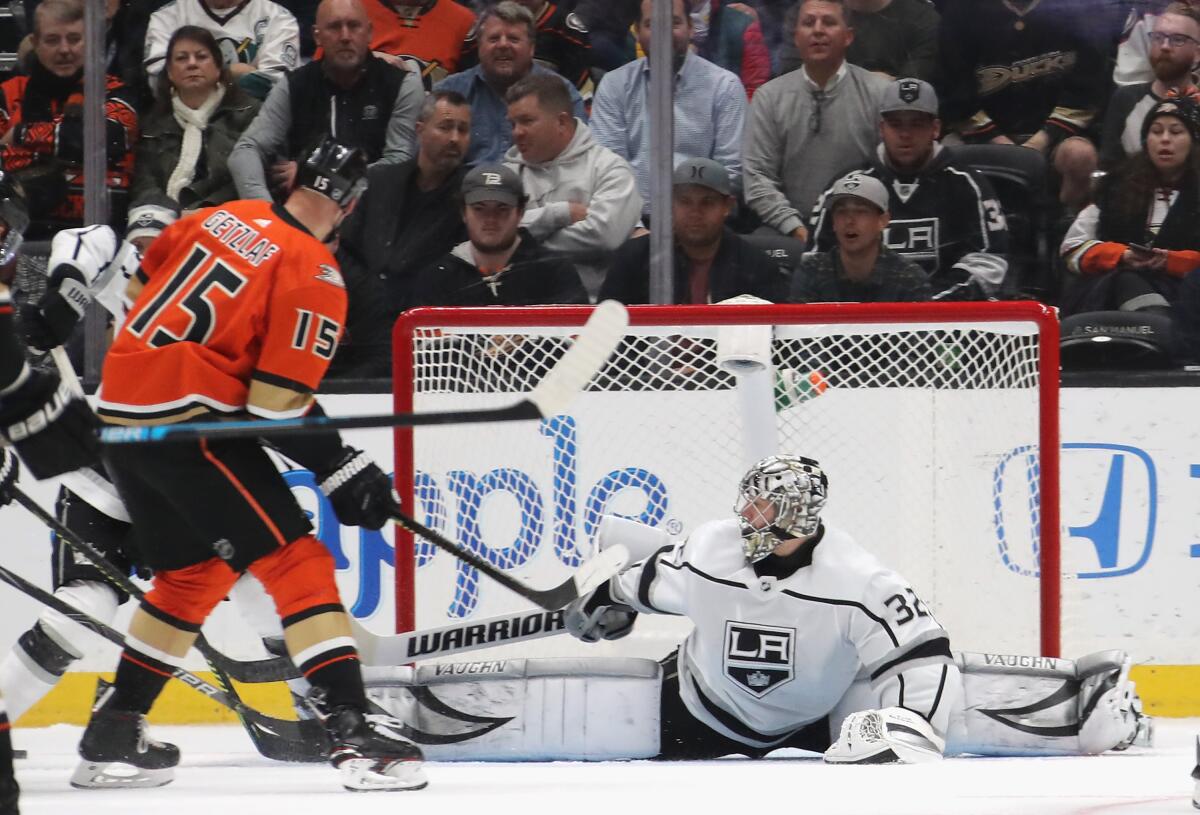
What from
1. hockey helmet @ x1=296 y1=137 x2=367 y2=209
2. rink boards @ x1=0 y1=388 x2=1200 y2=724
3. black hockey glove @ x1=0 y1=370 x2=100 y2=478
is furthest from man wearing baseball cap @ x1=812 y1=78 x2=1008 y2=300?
black hockey glove @ x1=0 y1=370 x2=100 y2=478

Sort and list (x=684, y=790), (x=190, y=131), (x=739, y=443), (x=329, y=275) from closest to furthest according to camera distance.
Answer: (x=684, y=790)
(x=329, y=275)
(x=739, y=443)
(x=190, y=131)

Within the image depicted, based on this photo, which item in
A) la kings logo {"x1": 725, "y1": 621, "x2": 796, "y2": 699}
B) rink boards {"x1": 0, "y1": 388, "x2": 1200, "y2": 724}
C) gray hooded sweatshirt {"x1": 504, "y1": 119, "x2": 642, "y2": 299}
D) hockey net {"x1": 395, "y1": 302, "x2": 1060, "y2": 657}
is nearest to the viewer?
la kings logo {"x1": 725, "y1": 621, "x2": 796, "y2": 699}

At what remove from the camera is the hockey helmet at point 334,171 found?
290 cm

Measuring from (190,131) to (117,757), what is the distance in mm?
1906

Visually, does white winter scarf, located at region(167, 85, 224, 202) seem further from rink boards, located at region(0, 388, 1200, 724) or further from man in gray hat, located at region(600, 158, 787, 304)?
rink boards, located at region(0, 388, 1200, 724)

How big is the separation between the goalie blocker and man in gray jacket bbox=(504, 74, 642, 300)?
1048 millimetres

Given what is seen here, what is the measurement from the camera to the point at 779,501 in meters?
3.24

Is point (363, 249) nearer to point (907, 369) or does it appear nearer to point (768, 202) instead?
point (768, 202)

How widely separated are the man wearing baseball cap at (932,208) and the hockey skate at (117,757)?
194 centimetres

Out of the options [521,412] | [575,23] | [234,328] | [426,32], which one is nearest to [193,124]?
[426,32]

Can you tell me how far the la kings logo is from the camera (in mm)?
3342

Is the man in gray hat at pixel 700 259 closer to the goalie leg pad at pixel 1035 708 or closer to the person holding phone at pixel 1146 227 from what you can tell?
the person holding phone at pixel 1146 227

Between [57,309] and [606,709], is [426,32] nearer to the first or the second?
[57,309]

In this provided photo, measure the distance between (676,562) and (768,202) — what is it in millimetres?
1164
